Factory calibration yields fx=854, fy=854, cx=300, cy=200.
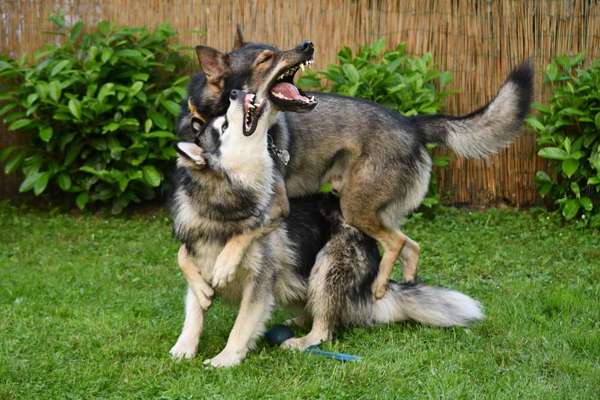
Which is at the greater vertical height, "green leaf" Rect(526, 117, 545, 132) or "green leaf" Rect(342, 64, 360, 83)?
"green leaf" Rect(342, 64, 360, 83)

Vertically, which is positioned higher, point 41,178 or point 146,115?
point 146,115

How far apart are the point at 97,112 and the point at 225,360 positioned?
175 inches

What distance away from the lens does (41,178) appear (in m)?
8.52

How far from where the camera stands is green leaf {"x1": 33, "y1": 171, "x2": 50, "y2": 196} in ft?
27.7

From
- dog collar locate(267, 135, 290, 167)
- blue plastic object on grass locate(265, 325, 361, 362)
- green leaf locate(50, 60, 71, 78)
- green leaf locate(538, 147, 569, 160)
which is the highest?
green leaf locate(50, 60, 71, 78)

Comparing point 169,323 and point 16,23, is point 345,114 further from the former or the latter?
point 16,23

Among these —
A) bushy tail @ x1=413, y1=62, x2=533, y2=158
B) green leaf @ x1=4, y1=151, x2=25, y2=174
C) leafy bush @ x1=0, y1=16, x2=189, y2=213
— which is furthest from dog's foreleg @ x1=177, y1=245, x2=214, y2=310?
green leaf @ x1=4, y1=151, x2=25, y2=174

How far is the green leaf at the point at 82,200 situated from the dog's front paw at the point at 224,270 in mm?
4352

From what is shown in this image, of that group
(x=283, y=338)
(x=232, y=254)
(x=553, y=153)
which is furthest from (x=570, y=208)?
(x=232, y=254)

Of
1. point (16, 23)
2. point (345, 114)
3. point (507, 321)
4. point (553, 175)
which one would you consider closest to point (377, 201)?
point (345, 114)

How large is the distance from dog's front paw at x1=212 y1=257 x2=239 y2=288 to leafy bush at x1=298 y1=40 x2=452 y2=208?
3.66m

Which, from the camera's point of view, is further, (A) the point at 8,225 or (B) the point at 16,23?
(B) the point at 16,23

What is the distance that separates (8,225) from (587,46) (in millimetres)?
5947

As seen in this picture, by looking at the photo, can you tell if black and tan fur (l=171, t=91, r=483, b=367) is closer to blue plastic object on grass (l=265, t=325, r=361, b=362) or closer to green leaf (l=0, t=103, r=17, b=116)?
blue plastic object on grass (l=265, t=325, r=361, b=362)
